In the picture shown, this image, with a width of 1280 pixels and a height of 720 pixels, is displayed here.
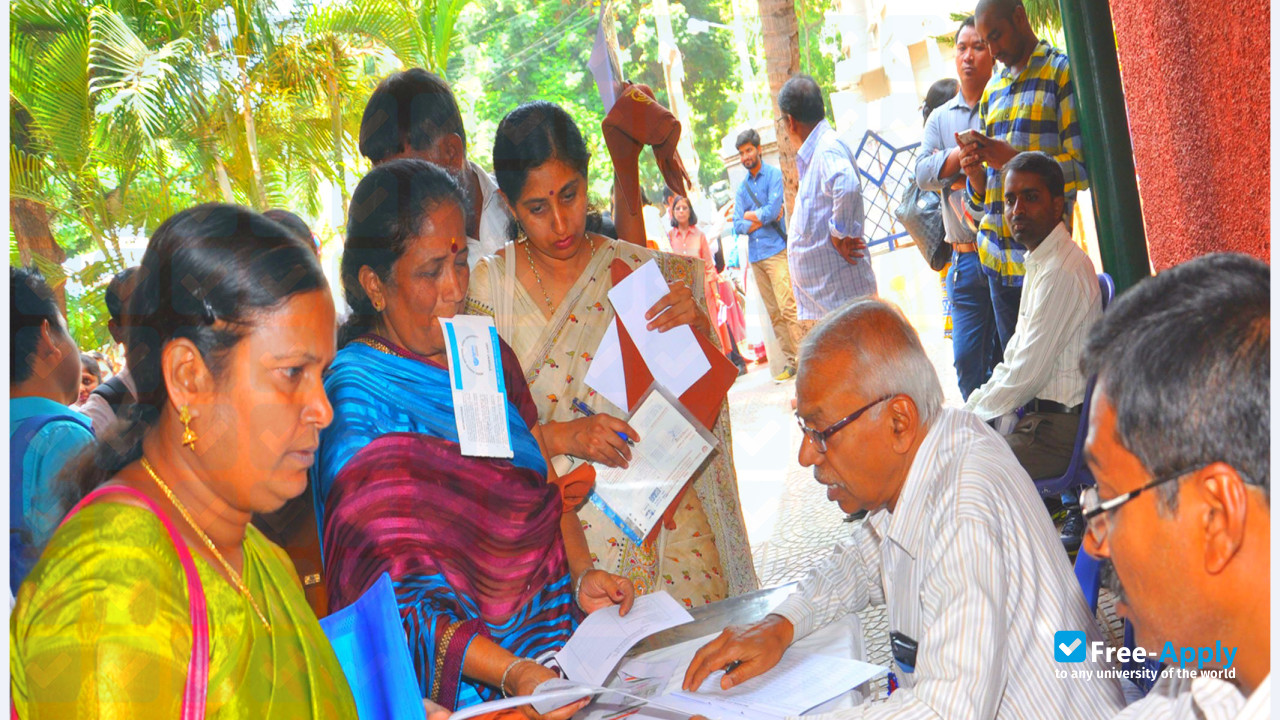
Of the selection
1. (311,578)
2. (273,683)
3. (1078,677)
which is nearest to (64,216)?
(311,578)

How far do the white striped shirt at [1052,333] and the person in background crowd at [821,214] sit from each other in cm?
207

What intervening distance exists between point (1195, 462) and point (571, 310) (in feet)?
6.13

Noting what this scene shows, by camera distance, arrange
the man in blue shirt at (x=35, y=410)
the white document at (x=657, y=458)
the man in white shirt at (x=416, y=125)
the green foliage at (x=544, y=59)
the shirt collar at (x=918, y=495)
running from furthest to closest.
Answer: the green foliage at (x=544, y=59), the man in white shirt at (x=416, y=125), the white document at (x=657, y=458), the man in blue shirt at (x=35, y=410), the shirt collar at (x=918, y=495)

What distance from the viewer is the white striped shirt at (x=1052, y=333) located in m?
3.47

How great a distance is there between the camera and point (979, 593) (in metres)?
1.41

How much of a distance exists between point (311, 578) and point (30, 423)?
818mm

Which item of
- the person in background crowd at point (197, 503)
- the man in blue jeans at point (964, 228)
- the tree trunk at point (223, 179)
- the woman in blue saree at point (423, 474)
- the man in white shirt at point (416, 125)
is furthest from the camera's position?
the tree trunk at point (223, 179)

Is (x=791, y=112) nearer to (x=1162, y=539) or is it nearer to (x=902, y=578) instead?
(x=902, y=578)

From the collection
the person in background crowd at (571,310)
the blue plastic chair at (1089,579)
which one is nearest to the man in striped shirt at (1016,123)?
the person in background crowd at (571,310)

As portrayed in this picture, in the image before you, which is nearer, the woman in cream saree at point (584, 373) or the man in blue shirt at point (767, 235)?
the woman in cream saree at point (584, 373)

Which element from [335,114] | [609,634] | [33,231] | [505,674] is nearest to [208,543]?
[505,674]

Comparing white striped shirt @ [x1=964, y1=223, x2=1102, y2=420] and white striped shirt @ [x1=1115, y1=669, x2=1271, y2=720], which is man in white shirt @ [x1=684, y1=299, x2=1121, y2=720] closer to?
white striped shirt @ [x1=1115, y1=669, x2=1271, y2=720]

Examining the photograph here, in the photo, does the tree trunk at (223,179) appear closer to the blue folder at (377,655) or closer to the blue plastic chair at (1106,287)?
the blue plastic chair at (1106,287)

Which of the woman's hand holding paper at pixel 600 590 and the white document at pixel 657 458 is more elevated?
the white document at pixel 657 458
